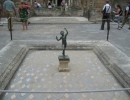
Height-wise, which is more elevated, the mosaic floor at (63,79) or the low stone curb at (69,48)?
the low stone curb at (69,48)

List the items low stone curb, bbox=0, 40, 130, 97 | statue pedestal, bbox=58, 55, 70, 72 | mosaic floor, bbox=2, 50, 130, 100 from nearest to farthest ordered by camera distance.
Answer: mosaic floor, bbox=2, 50, 130, 100
low stone curb, bbox=0, 40, 130, 97
statue pedestal, bbox=58, 55, 70, 72

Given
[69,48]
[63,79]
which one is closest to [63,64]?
[63,79]

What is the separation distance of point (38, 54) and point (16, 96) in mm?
2671

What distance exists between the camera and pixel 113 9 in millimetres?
14070

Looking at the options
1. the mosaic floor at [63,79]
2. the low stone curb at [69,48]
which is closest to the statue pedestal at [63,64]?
the mosaic floor at [63,79]

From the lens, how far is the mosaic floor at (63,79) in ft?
12.5

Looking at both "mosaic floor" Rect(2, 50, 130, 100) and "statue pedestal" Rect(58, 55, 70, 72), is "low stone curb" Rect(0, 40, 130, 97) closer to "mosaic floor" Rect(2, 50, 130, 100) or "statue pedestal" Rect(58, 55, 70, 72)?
"mosaic floor" Rect(2, 50, 130, 100)

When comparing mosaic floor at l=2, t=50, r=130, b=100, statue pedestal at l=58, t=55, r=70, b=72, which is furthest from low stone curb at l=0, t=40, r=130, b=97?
statue pedestal at l=58, t=55, r=70, b=72

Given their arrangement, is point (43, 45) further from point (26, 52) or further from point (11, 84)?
point (11, 84)

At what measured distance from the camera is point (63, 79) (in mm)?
4539

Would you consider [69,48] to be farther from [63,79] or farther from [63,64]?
[63,79]

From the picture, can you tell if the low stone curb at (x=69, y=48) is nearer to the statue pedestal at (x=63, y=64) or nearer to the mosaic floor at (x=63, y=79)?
the mosaic floor at (x=63, y=79)

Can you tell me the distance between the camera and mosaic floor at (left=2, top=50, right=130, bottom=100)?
3812 millimetres

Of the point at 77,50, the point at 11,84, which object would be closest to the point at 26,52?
the point at 77,50
